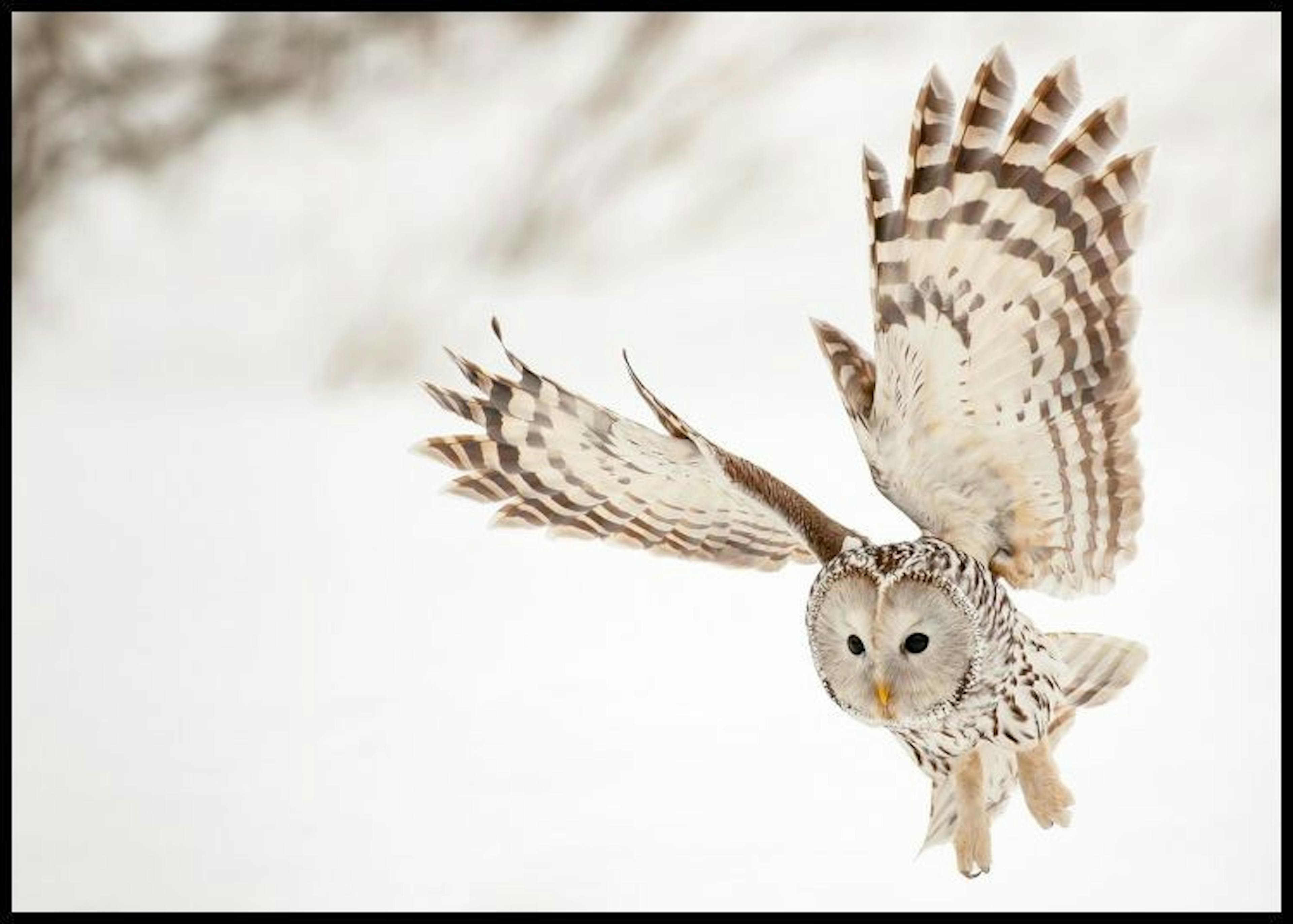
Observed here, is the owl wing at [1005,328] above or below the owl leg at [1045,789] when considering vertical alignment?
above

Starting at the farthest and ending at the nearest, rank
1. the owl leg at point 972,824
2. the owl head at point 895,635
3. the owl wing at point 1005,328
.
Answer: the owl leg at point 972,824
the owl head at point 895,635
the owl wing at point 1005,328

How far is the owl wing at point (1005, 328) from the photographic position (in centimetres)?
126

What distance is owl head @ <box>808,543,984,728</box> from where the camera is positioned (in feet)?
4.62

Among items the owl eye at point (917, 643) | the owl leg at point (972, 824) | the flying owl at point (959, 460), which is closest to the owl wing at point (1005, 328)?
the flying owl at point (959, 460)

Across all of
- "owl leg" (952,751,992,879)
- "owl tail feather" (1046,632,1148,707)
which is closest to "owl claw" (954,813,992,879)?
"owl leg" (952,751,992,879)

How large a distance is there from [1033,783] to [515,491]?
62 centimetres

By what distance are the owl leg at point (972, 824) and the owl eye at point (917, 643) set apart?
0.20 m

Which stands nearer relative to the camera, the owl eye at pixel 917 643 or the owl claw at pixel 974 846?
the owl eye at pixel 917 643

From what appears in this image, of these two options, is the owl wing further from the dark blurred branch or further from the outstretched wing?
the dark blurred branch

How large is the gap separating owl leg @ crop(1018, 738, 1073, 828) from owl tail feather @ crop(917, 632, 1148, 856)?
26mm

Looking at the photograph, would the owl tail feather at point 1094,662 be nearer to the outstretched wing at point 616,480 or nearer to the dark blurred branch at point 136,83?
the outstretched wing at point 616,480

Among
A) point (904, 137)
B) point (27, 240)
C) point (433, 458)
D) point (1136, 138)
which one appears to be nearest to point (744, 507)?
point (433, 458)

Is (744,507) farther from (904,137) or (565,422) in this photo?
(904,137)

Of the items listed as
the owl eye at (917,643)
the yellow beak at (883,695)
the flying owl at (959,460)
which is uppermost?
the flying owl at (959,460)
